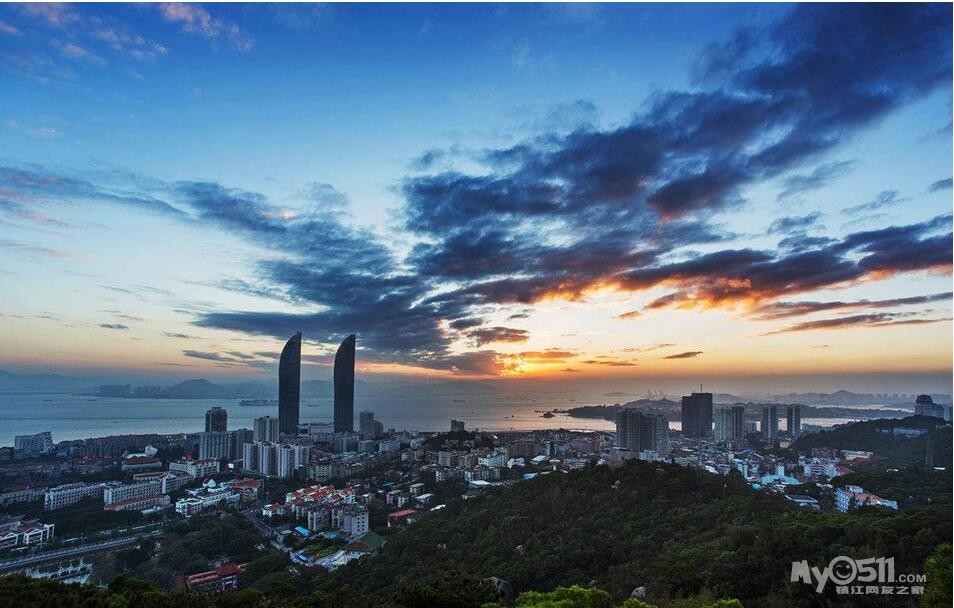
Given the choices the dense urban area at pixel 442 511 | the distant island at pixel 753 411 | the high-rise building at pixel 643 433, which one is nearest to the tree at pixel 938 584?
the dense urban area at pixel 442 511

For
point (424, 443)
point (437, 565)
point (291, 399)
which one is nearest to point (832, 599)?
point (437, 565)

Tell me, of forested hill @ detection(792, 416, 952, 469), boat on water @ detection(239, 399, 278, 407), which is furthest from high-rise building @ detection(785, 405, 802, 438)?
boat on water @ detection(239, 399, 278, 407)

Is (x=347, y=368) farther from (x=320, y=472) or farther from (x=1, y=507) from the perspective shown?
(x=1, y=507)

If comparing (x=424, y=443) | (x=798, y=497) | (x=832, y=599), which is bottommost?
(x=424, y=443)

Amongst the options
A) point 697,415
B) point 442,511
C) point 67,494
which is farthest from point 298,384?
point 442,511

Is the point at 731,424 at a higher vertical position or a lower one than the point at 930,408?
lower

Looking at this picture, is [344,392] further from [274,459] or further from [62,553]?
[62,553]
